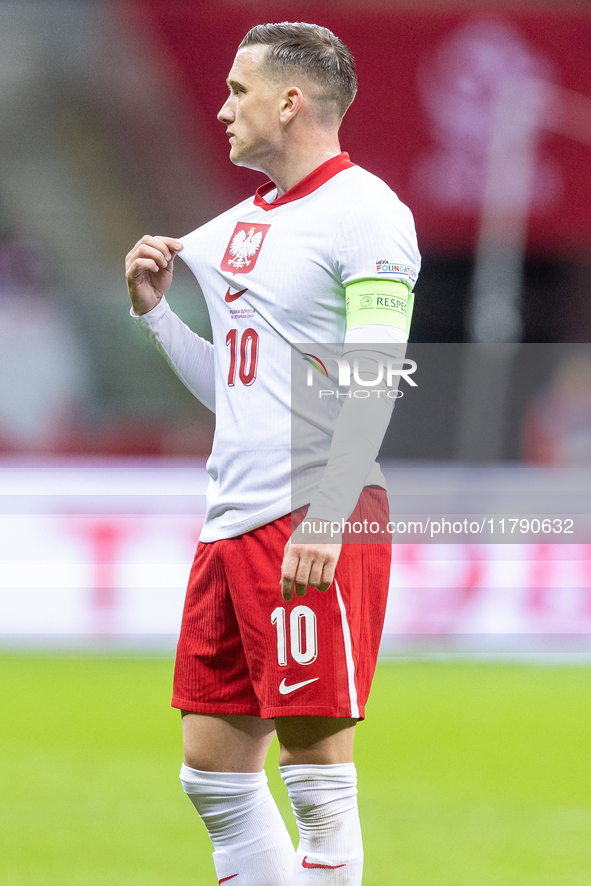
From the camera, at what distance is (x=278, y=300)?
159 centimetres

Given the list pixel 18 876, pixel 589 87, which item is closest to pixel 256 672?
pixel 18 876

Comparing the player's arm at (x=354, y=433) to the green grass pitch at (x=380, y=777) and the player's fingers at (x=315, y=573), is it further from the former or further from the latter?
the green grass pitch at (x=380, y=777)

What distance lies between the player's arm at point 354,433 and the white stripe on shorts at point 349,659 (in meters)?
0.09

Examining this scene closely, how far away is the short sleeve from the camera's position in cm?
151

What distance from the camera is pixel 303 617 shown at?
5.08 ft

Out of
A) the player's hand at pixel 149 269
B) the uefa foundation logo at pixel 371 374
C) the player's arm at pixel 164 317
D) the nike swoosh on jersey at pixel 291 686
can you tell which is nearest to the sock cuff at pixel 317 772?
the nike swoosh on jersey at pixel 291 686

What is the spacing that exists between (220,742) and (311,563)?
38 cm

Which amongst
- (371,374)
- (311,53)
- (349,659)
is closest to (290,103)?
(311,53)

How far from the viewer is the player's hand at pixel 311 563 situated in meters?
1.45

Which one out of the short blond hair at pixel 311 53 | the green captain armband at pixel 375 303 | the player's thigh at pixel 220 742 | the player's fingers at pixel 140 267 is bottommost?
the player's thigh at pixel 220 742

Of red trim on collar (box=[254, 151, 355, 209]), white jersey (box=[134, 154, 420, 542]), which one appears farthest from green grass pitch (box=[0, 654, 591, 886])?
red trim on collar (box=[254, 151, 355, 209])

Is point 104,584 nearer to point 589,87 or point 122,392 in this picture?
point 122,392

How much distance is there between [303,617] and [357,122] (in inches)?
230

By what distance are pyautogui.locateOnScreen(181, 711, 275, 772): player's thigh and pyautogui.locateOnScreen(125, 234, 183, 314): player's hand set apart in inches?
25.3
